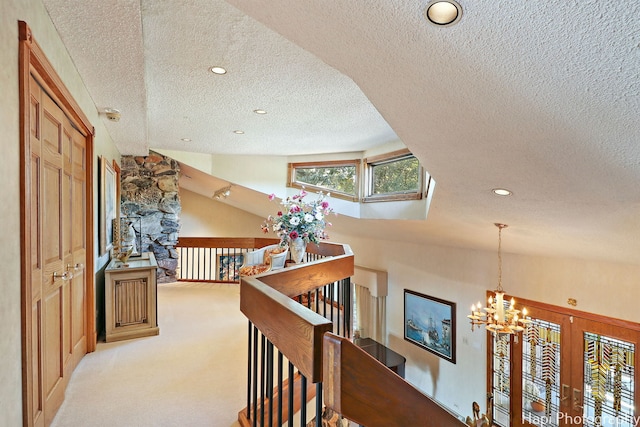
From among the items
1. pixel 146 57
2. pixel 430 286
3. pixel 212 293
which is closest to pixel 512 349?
pixel 430 286

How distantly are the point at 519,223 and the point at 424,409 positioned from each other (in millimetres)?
3094

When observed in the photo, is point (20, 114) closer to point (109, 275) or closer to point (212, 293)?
point (109, 275)

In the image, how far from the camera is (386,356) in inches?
230

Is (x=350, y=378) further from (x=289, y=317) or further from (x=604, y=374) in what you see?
(x=604, y=374)

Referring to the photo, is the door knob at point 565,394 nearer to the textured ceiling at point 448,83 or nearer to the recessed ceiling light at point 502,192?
the textured ceiling at point 448,83

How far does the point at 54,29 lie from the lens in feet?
6.59

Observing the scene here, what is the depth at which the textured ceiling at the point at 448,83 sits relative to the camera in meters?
1.37

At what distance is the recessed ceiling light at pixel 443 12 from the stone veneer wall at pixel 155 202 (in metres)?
5.86

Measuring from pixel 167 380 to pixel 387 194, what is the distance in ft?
12.7

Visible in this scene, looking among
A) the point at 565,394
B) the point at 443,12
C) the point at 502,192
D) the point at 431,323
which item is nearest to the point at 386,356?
the point at 431,323

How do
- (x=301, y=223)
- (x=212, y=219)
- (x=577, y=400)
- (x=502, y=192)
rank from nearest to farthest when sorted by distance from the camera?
(x=502, y=192), (x=301, y=223), (x=577, y=400), (x=212, y=219)

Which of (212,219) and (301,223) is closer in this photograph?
(301,223)

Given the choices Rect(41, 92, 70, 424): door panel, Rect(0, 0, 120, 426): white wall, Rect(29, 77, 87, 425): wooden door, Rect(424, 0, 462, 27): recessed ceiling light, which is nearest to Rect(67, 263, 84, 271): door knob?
Rect(29, 77, 87, 425): wooden door

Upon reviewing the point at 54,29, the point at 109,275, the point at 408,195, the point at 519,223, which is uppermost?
the point at 54,29
